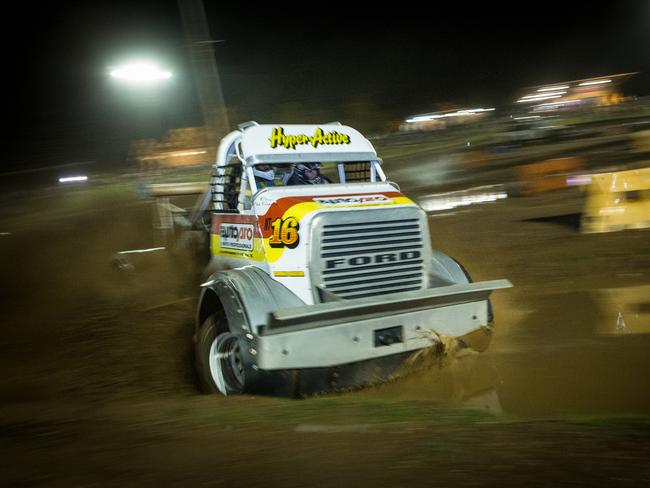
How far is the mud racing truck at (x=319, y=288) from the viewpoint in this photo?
5223 mm

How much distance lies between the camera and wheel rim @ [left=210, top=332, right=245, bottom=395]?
19.3 feet

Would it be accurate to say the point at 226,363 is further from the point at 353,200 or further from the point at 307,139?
the point at 307,139

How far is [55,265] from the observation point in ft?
36.2

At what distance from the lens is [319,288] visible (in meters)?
5.56

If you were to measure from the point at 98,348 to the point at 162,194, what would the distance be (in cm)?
243

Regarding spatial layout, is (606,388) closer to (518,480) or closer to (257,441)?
(518,480)

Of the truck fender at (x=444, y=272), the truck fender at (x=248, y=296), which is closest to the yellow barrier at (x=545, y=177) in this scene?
the truck fender at (x=444, y=272)

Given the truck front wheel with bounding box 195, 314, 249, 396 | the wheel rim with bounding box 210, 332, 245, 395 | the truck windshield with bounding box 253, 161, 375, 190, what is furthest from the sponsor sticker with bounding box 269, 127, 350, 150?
the wheel rim with bounding box 210, 332, 245, 395

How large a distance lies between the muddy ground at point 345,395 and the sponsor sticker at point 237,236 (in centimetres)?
153

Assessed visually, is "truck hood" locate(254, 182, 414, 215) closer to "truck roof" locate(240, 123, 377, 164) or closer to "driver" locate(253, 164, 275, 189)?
"driver" locate(253, 164, 275, 189)

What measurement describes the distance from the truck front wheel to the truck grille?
1116mm

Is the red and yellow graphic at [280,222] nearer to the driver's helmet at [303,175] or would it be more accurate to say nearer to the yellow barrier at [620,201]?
the driver's helmet at [303,175]

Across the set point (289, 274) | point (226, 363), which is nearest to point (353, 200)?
point (289, 274)

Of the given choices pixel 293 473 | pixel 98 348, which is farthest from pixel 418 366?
pixel 98 348
